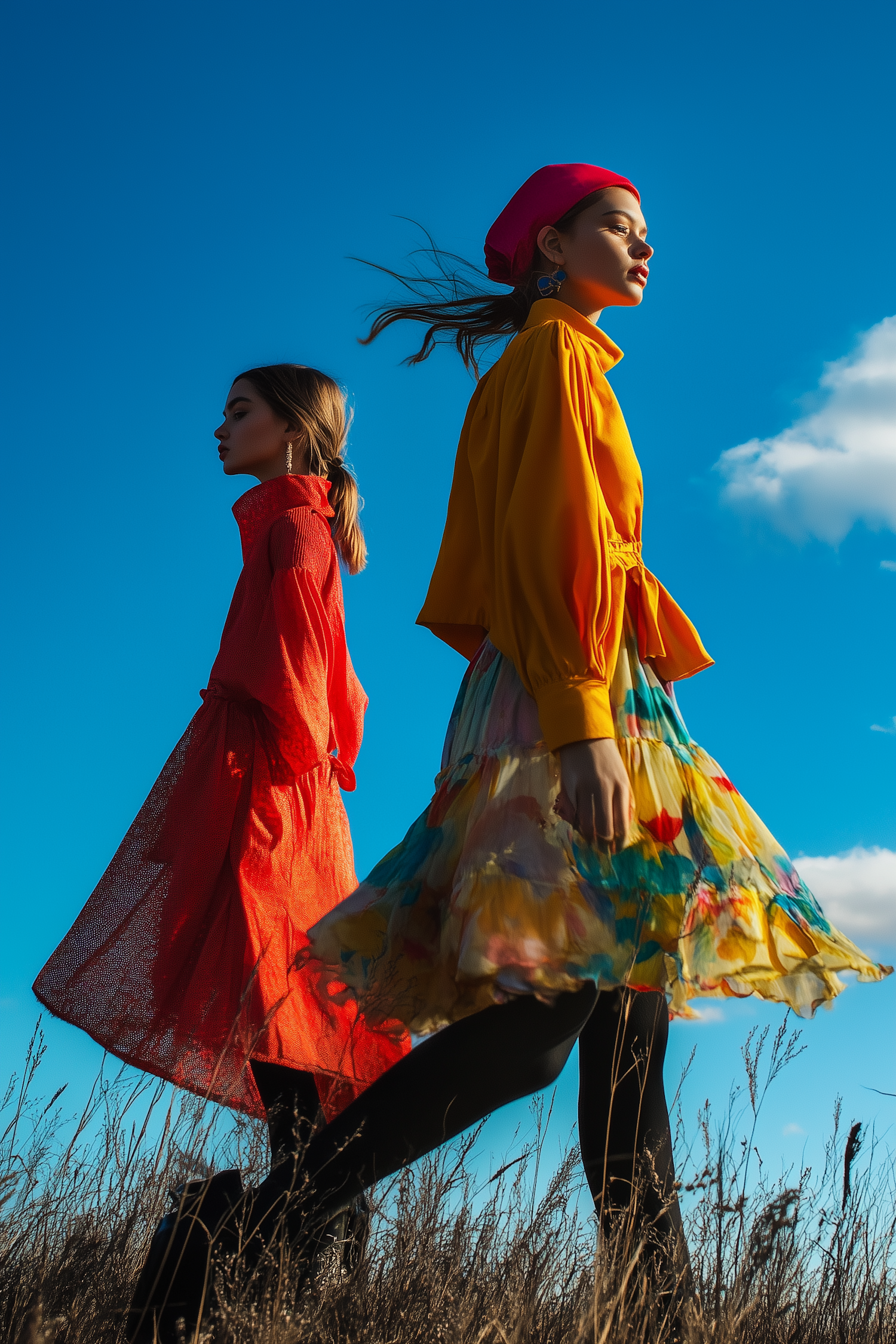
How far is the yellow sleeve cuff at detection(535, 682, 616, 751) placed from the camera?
1.28 metres

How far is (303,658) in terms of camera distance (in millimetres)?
2232

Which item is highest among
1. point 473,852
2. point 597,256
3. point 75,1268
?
point 597,256

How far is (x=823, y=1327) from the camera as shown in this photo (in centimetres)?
175

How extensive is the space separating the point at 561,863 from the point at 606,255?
1.09 meters

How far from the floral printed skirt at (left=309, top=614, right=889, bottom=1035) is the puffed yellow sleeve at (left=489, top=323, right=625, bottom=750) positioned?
0.08m

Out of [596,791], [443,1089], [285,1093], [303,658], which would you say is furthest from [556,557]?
[285,1093]

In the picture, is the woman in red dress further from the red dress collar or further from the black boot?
the black boot

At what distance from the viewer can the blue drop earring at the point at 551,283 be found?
1.81m

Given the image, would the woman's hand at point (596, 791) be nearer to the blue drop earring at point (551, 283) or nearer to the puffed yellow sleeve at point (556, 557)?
the puffed yellow sleeve at point (556, 557)

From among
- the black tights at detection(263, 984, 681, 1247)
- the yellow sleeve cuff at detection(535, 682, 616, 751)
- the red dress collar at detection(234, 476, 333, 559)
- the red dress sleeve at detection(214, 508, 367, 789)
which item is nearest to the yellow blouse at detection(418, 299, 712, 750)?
the yellow sleeve cuff at detection(535, 682, 616, 751)

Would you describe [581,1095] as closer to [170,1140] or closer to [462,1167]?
[462,1167]

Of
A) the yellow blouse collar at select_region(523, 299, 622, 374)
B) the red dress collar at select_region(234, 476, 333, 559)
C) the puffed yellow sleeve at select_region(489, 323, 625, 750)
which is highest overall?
the red dress collar at select_region(234, 476, 333, 559)

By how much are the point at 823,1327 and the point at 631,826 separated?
110cm

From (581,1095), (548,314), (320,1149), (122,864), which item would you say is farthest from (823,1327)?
(548,314)
